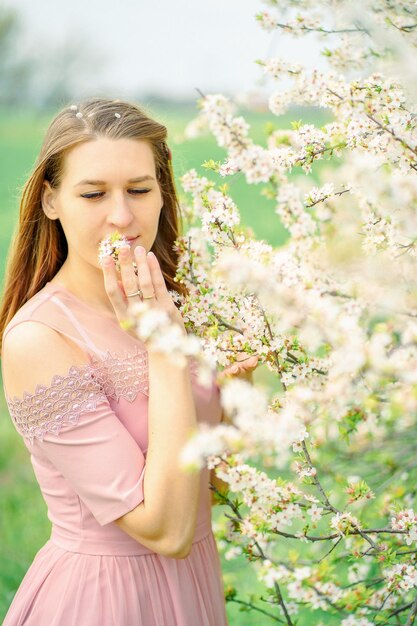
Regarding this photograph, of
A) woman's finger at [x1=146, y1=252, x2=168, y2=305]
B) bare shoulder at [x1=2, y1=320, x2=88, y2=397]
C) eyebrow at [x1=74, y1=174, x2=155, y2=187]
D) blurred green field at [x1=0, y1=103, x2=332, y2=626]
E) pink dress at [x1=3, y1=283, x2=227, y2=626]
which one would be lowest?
blurred green field at [x1=0, y1=103, x2=332, y2=626]

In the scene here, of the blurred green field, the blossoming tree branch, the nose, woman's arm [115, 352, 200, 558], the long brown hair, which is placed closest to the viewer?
the blossoming tree branch

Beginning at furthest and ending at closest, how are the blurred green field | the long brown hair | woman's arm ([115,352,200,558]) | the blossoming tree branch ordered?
1. the blurred green field
2. the long brown hair
3. woman's arm ([115,352,200,558])
4. the blossoming tree branch

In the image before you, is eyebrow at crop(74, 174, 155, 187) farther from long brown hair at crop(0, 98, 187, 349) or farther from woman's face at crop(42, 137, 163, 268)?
long brown hair at crop(0, 98, 187, 349)

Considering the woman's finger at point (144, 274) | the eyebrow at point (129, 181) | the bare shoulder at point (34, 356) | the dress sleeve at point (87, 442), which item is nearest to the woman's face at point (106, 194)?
the eyebrow at point (129, 181)

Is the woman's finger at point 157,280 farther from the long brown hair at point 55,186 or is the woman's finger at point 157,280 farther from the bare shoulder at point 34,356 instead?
the long brown hair at point 55,186

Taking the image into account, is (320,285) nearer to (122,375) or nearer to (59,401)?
(122,375)

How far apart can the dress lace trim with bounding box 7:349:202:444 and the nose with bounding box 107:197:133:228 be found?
0.35 metres

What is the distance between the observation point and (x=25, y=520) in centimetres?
476

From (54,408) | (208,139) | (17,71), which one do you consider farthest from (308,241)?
(17,71)

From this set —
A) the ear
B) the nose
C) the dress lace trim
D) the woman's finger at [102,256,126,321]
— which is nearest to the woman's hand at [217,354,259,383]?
the dress lace trim

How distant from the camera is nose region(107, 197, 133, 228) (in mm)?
1991

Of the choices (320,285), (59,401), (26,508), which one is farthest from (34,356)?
(26,508)

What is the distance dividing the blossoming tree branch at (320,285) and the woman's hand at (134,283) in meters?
0.15

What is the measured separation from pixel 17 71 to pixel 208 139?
46.5 ft
